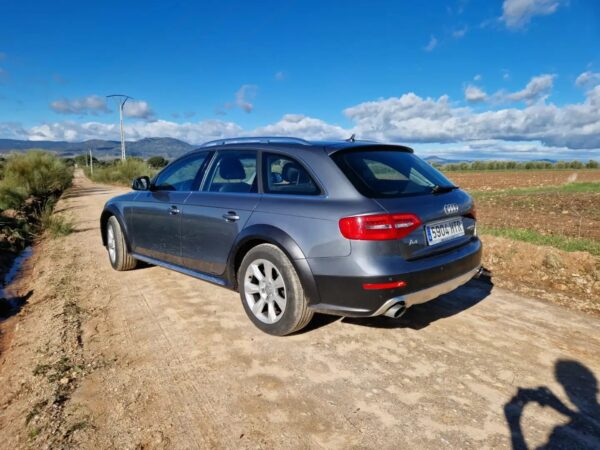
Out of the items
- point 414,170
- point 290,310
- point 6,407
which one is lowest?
point 6,407

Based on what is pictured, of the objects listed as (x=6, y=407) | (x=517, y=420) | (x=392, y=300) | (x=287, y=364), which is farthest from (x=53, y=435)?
(x=517, y=420)

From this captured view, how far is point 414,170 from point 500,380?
5.88ft

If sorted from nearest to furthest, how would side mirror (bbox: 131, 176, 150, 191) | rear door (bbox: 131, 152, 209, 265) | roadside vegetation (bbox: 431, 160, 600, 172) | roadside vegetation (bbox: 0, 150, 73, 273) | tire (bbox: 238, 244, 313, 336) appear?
tire (bbox: 238, 244, 313, 336) < rear door (bbox: 131, 152, 209, 265) < side mirror (bbox: 131, 176, 150, 191) < roadside vegetation (bbox: 0, 150, 73, 273) < roadside vegetation (bbox: 431, 160, 600, 172)

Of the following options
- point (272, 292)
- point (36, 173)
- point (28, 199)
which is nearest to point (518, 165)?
point (36, 173)

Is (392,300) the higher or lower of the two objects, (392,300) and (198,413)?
the higher

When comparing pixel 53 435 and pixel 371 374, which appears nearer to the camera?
pixel 53 435

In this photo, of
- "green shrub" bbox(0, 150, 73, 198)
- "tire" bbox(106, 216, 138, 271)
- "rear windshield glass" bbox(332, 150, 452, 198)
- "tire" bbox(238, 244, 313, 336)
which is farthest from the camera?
"green shrub" bbox(0, 150, 73, 198)

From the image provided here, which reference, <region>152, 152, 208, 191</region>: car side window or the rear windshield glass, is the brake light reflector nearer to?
the rear windshield glass

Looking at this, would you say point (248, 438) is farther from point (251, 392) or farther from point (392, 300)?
point (392, 300)

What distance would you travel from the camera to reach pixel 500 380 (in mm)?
2898

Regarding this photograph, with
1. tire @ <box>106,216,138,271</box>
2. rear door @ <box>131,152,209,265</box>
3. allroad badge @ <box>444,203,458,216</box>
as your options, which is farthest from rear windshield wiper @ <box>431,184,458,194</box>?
tire @ <box>106,216,138,271</box>

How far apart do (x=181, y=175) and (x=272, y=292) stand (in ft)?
6.79

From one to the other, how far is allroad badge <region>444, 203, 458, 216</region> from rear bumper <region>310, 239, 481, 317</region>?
34cm

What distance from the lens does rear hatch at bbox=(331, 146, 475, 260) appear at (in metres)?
2.95
